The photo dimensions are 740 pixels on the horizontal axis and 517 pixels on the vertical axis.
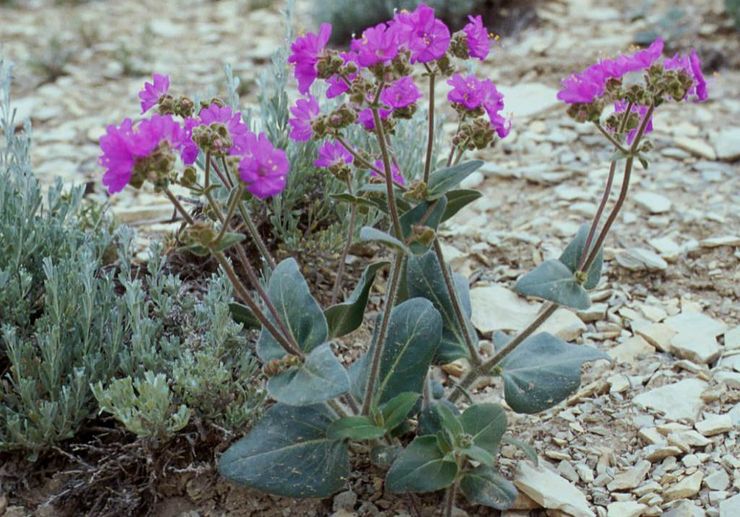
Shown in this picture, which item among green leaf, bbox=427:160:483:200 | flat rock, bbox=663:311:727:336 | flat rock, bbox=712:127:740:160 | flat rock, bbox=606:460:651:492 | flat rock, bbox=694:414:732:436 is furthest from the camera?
flat rock, bbox=712:127:740:160

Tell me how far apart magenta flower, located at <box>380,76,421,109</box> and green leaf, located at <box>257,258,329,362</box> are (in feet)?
1.60

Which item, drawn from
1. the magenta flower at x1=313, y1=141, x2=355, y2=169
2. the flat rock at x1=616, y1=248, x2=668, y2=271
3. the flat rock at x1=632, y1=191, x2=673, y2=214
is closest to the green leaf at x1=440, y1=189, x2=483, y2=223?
the magenta flower at x1=313, y1=141, x2=355, y2=169

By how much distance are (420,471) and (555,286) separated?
57 centimetres

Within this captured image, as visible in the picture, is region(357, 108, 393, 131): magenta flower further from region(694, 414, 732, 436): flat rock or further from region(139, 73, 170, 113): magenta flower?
region(694, 414, 732, 436): flat rock

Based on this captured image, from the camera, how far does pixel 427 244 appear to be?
2.26 m

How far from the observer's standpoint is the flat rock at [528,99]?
16.4ft

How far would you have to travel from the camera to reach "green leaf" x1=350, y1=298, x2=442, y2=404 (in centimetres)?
253

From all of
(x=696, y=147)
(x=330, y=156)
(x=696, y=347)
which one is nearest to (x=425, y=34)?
(x=330, y=156)

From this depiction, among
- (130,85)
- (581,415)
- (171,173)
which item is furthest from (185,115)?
(130,85)

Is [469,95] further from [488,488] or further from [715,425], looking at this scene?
[715,425]

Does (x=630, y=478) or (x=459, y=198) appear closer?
(x=459, y=198)

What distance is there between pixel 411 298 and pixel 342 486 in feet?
1.76

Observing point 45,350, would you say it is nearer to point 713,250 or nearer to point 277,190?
point 277,190

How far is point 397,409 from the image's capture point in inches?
94.4
